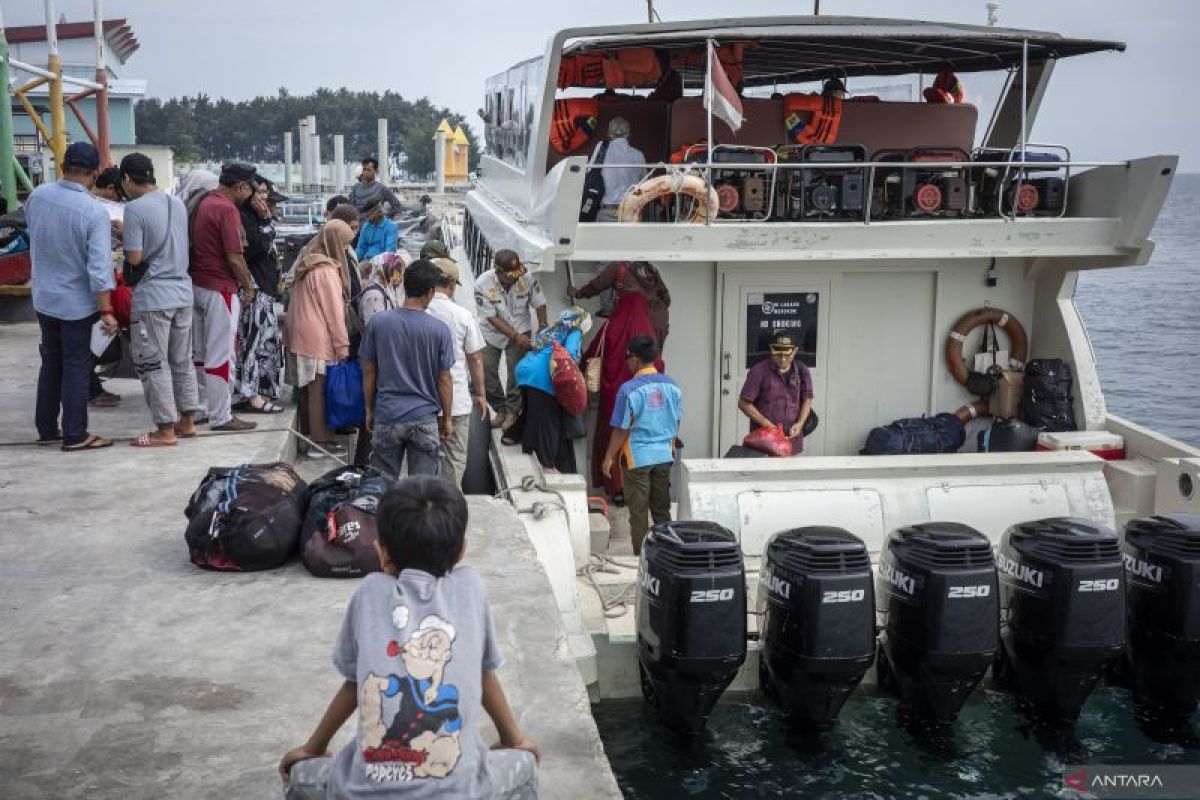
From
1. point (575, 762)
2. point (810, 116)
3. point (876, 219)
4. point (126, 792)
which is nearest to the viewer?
point (126, 792)

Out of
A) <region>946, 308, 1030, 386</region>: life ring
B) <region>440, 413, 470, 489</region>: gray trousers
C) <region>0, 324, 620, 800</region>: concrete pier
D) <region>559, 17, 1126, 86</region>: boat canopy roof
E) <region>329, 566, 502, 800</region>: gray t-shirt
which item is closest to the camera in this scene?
<region>329, 566, 502, 800</region>: gray t-shirt

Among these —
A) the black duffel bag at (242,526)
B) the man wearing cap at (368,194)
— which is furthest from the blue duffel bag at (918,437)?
the man wearing cap at (368,194)

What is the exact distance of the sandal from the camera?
7453 mm

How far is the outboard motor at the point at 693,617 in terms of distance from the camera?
6152 millimetres

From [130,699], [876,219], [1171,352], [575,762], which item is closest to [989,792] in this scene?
[575,762]

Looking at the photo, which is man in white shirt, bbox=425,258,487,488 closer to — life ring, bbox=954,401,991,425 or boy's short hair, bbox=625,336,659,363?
boy's short hair, bbox=625,336,659,363

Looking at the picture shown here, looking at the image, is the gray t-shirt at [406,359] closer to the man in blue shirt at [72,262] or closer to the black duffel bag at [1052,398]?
the man in blue shirt at [72,262]

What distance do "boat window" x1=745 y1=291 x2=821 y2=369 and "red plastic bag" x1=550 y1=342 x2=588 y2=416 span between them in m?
1.90

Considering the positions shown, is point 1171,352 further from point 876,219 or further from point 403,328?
point 403,328

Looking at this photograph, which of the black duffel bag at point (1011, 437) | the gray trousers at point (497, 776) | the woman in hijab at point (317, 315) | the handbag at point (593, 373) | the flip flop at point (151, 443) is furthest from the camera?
the black duffel bag at point (1011, 437)

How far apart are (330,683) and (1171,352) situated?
36.4 m

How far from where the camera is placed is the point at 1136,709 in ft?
23.1

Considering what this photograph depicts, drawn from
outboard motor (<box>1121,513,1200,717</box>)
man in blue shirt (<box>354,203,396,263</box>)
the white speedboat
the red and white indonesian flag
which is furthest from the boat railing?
man in blue shirt (<box>354,203,396,263</box>)

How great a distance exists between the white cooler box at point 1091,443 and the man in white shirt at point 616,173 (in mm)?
3699
